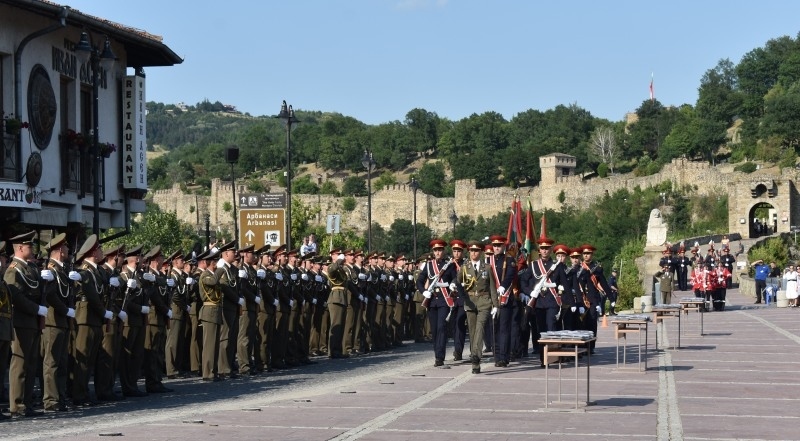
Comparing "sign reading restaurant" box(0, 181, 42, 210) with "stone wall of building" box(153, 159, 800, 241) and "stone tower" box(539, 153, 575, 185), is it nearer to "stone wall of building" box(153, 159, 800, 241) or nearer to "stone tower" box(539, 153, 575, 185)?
"stone wall of building" box(153, 159, 800, 241)

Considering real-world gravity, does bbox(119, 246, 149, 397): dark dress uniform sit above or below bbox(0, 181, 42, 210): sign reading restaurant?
below

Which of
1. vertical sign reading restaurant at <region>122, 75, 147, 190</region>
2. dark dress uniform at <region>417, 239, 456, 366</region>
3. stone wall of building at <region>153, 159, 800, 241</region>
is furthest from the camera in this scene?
stone wall of building at <region>153, 159, 800, 241</region>

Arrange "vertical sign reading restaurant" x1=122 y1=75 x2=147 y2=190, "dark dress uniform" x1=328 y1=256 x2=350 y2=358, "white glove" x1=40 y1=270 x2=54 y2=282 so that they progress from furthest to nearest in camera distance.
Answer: "vertical sign reading restaurant" x1=122 y1=75 x2=147 y2=190, "dark dress uniform" x1=328 y1=256 x2=350 y2=358, "white glove" x1=40 y1=270 x2=54 y2=282

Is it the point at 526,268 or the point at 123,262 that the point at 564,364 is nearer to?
the point at 526,268

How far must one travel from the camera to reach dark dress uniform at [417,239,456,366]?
67.9 ft

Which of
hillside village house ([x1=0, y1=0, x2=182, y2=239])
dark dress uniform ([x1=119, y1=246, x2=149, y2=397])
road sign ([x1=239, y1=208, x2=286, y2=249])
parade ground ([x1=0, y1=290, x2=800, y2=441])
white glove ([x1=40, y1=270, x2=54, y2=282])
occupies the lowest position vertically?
parade ground ([x1=0, y1=290, x2=800, y2=441])

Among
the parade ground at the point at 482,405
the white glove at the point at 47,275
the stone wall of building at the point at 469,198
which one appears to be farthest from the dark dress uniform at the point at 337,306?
the stone wall of building at the point at 469,198

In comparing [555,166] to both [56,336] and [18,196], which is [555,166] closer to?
[18,196]

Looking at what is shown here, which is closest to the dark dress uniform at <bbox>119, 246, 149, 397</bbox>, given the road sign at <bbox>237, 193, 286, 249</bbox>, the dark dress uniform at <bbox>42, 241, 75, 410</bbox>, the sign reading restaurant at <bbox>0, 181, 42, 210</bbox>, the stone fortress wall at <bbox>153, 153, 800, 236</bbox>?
the dark dress uniform at <bbox>42, 241, 75, 410</bbox>

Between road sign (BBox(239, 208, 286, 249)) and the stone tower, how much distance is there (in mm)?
110919

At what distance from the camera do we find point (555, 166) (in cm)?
15062

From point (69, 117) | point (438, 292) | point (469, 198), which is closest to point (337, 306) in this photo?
point (438, 292)

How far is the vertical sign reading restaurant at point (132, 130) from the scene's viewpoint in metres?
28.6

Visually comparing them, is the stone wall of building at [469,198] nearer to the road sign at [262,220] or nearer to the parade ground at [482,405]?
the road sign at [262,220]
